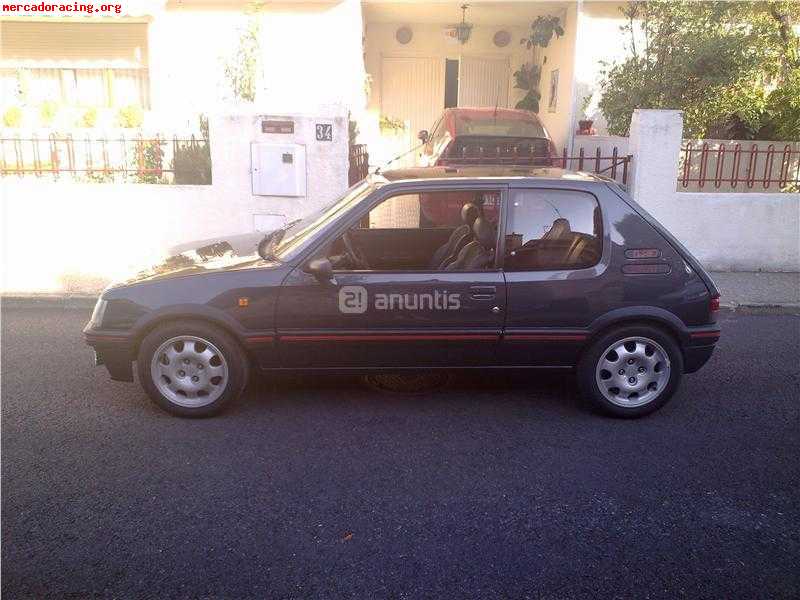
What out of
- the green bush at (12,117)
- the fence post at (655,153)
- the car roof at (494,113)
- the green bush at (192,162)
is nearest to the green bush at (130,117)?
the green bush at (12,117)

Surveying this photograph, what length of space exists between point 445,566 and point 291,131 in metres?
6.57

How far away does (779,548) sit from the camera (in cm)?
350

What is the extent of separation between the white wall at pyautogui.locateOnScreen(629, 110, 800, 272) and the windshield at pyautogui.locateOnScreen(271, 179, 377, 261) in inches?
195

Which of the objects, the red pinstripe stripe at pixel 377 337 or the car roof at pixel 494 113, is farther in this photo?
the car roof at pixel 494 113

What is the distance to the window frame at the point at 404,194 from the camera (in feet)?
15.7

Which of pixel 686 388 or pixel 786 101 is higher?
pixel 786 101

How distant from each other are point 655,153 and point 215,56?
875cm

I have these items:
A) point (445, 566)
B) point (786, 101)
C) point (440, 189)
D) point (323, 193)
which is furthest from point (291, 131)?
point (786, 101)

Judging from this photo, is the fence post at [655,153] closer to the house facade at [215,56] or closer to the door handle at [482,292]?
the house facade at [215,56]

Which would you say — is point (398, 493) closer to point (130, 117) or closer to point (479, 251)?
point (479, 251)

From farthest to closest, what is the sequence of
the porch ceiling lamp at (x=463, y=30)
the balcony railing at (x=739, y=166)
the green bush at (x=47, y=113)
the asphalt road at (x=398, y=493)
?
the porch ceiling lamp at (x=463, y=30), the green bush at (x=47, y=113), the balcony railing at (x=739, y=166), the asphalt road at (x=398, y=493)

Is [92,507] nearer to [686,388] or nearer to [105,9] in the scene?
[686,388]

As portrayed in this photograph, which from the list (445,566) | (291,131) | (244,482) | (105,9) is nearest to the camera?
(445,566)

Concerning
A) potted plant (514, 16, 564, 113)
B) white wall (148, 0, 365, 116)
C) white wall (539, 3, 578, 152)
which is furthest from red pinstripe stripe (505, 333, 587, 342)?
potted plant (514, 16, 564, 113)
